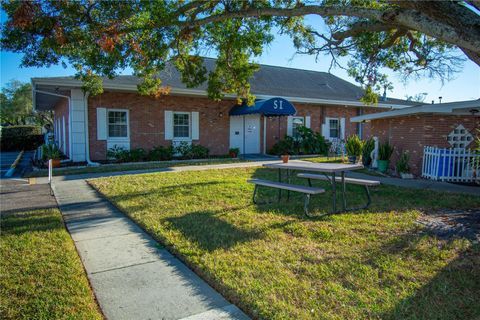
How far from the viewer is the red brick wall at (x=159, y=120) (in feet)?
46.1

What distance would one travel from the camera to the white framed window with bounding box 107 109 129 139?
565 inches

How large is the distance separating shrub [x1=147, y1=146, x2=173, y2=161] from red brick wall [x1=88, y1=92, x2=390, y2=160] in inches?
19.9

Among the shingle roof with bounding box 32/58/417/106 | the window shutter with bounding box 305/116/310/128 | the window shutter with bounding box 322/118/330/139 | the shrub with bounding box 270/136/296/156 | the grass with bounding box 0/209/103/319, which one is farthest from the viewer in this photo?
the window shutter with bounding box 322/118/330/139

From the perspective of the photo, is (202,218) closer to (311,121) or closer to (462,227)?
(462,227)

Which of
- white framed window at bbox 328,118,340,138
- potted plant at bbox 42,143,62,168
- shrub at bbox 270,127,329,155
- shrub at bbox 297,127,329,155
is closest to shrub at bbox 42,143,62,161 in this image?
potted plant at bbox 42,143,62,168

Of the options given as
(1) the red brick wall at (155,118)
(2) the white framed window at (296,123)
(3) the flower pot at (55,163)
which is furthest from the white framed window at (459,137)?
(3) the flower pot at (55,163)

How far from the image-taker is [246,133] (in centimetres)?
1755

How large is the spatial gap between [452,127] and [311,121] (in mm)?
9429

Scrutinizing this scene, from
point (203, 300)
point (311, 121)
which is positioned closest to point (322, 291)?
point (203, 300)

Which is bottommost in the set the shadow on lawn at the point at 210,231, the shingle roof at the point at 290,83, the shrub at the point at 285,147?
the shadow on lawn at the point at 210,231

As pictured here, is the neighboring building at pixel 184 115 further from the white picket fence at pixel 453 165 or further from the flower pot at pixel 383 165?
the white picket fence at pixel 453 165

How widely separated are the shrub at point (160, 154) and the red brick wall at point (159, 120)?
0.50 m

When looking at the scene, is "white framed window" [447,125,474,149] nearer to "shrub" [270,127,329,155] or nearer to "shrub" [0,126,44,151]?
"shrub" [270,127,329,155]

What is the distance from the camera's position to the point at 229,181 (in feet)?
30.6
